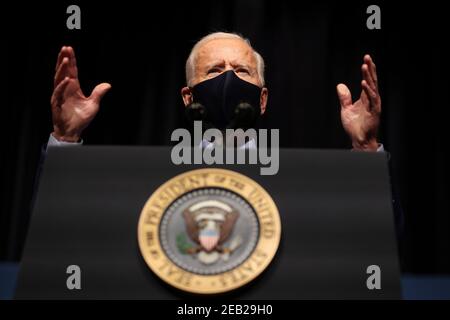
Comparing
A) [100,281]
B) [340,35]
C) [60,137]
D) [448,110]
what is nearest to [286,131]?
[340,35]

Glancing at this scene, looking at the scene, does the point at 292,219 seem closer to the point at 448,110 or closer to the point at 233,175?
the point at 233,175

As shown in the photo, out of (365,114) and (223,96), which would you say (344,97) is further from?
(223,96)

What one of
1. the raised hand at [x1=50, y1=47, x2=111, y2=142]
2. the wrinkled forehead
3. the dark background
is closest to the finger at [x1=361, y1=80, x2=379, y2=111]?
the wrinkled forehead

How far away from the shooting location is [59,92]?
4.66ft

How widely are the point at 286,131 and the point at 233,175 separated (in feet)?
5.81

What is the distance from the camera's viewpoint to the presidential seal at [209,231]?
1.03 m

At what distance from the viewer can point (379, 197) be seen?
1111mm

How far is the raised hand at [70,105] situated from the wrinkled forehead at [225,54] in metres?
0.32

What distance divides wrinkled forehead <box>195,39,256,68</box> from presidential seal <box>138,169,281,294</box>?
25.9 inches

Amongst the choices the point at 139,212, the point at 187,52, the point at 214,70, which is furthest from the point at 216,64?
the point at 187,52

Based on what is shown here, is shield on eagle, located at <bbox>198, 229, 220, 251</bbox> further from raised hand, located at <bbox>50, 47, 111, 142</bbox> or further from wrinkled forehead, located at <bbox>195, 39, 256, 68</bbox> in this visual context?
wrinkled forehead, located at <bbox>195, 39, 256, 68</bbox>

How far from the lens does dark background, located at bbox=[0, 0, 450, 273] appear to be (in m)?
2.84

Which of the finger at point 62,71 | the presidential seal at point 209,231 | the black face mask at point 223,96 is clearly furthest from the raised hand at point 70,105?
the presidential seal at point 209,231

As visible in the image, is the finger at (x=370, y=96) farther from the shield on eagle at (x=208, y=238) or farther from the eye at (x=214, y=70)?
the shield on eagle at (x=208, y=238)
